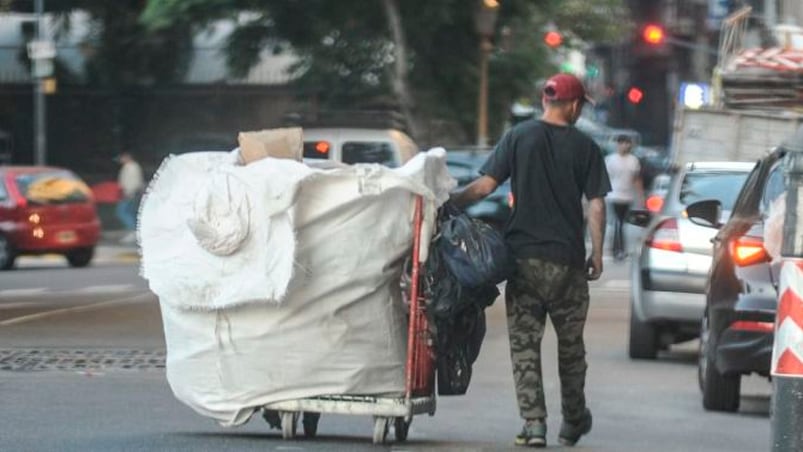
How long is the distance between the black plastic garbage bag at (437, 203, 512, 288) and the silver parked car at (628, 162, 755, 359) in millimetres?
5336

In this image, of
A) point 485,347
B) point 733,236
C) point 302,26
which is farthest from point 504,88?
point 733,236

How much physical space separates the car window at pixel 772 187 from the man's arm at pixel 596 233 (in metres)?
2.38

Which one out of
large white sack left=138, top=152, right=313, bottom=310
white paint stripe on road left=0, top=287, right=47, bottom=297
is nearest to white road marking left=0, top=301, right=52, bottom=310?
white paint stripe on road left=0, top=287, right=47, bottom=297

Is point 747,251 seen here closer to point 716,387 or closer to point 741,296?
point 741,296

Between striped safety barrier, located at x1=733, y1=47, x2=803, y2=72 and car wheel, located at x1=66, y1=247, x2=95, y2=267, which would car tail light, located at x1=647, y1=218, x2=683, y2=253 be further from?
car wheel, located at x1=66, y1=247, x2=95, y2=267

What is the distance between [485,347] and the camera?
14727 millimetres

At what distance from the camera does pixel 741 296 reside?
10.5 metres

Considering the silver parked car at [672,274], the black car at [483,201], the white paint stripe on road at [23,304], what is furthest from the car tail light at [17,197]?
the silver parked car at [672,274]

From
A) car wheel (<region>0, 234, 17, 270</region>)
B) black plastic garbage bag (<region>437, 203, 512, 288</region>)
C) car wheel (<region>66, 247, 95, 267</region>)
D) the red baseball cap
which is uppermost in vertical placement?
the red baseball cap

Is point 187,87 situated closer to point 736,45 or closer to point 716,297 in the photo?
point 736,45

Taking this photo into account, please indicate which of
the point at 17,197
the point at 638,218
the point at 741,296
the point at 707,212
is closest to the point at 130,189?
the point at 17,197

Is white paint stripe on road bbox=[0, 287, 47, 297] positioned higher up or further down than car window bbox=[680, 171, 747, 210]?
further down

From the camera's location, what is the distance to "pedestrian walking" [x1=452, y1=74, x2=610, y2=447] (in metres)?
8.73

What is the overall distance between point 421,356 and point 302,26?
2322 centimetres
